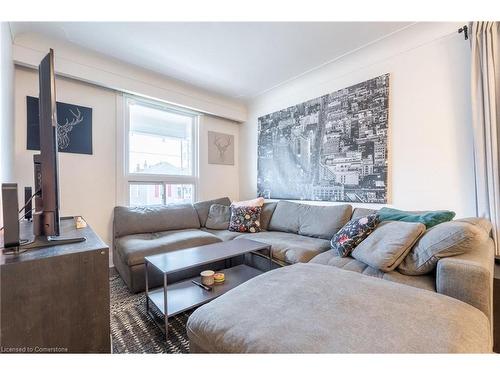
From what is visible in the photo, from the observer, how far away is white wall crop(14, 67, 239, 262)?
7.07ft

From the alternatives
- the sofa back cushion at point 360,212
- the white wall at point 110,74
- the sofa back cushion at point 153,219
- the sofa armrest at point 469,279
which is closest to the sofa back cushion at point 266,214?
the sofa back cushion at point 153,219

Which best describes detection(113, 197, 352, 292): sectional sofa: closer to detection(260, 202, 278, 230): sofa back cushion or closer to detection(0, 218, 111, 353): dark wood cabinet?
detection(260, 202, 278, 230): sofa back cushion

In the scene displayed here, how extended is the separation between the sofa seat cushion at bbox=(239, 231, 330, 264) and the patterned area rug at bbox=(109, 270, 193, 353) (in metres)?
0.94

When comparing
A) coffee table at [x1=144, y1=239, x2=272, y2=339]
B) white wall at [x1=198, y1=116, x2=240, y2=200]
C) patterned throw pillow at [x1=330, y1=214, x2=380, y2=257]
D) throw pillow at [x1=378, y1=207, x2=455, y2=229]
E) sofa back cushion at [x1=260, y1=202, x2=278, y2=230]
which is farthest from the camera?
white wall at [x1=198, y1=116, x2=240, y2=200]

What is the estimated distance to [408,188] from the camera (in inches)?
83.0

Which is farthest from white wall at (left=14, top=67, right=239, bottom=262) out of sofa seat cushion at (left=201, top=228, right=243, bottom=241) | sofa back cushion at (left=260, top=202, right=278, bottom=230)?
sofa back cushion at (left=260, top=202, right=278, bottom=230)

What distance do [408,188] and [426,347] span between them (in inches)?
70.1

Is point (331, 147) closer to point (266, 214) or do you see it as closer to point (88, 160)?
point (266, 214)

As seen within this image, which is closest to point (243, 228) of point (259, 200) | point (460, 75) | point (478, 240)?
point (259, 200)

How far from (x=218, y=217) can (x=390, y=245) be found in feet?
7.09

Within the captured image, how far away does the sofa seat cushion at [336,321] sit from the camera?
72 centimetres

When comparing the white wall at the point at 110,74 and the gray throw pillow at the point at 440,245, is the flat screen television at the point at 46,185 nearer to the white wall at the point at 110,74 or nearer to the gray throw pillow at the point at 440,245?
the white wall at the point at 110,74

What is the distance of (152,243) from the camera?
2.17 metres

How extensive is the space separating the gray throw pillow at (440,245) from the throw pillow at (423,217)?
1.00 feet
